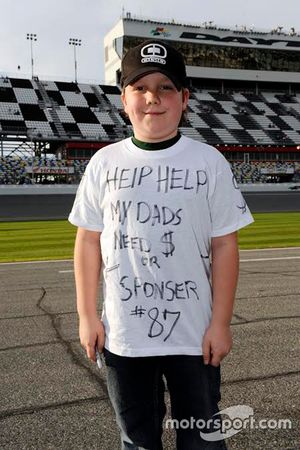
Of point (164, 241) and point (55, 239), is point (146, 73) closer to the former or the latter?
point (164, 241)

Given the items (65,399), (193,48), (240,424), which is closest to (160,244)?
(240,424)

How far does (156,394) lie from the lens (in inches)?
76.9

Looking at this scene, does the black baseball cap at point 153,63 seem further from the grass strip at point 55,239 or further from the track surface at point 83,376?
the grass strip at point 55,239

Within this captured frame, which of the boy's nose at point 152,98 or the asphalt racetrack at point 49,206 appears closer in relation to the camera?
the boy's nose at point 152,98

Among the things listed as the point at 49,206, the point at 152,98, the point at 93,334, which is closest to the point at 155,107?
the point at 152,98

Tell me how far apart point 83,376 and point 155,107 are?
7.73ft

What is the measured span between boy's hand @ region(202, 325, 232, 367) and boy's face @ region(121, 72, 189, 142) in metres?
0.79

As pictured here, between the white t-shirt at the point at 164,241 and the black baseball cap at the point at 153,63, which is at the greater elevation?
the black baseball cap at the point at 153,63

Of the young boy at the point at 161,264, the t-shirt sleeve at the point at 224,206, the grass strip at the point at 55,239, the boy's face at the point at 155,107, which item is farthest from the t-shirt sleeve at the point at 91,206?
the grass strip at the point at 55,239

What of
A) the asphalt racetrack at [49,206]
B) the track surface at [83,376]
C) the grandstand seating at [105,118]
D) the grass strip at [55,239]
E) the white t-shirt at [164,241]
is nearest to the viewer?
the white t-shirt at [164,241]

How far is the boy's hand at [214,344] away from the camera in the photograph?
185 centimetres

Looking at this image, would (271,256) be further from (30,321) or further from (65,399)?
(65,399)

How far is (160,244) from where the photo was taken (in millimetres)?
1845

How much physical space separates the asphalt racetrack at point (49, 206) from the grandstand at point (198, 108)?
58.4 ft
